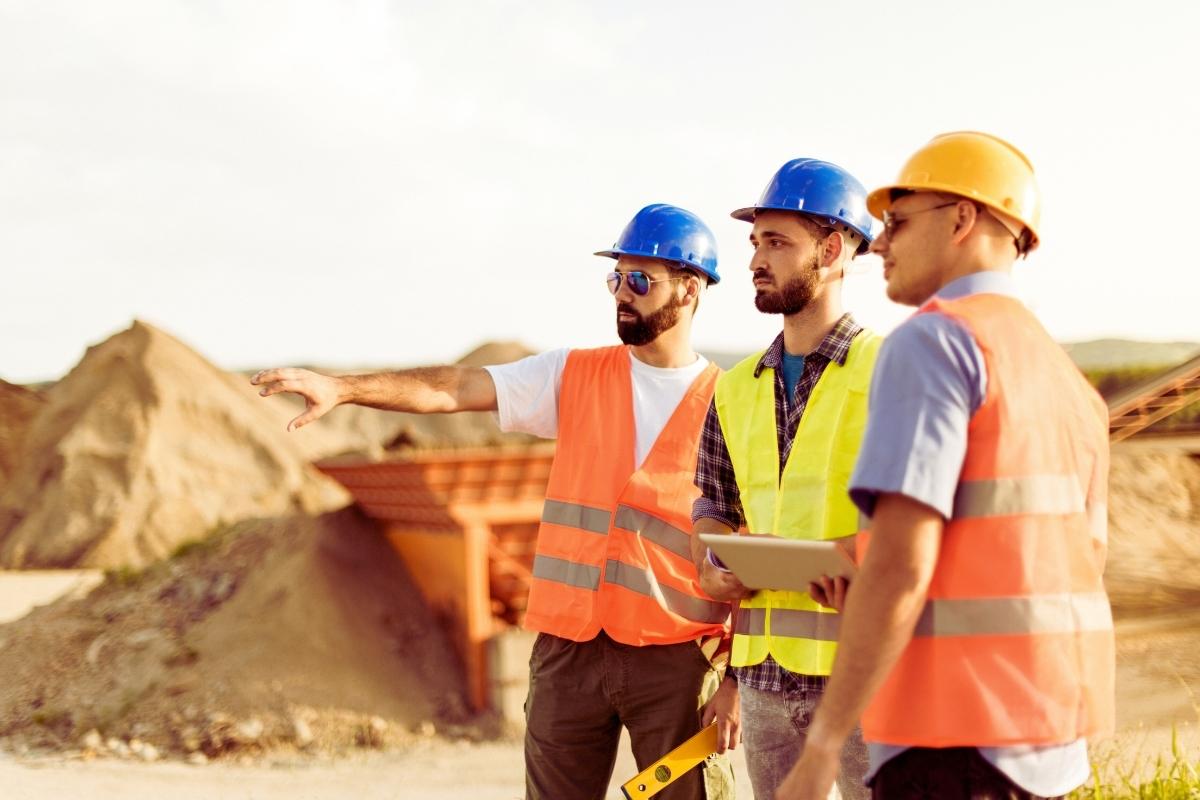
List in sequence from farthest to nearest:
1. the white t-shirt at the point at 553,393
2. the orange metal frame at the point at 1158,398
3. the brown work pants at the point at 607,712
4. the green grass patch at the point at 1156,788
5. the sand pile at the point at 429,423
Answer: the sand pile at the point at 429,423
the orange metal frame at the point at 1158,398
the green grass patch at the point at 1156,788
the white t-shirt at the point at 553,393
the brown work pants at the point at 607,712

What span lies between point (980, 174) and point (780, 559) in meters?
0.86

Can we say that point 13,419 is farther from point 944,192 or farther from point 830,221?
point 944,192

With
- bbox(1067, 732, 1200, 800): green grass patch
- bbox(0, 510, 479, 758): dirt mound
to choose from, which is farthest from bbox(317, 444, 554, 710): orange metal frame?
bbox(1067, 732, 1200, 800): green grass patch

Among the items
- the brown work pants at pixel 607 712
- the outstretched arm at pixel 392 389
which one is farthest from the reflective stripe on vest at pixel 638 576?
the outstretched arm at pixel 392 389

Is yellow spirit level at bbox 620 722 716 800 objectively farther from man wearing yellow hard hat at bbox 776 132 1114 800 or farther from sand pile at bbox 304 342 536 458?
sand pile at bbox 304 342 536 458

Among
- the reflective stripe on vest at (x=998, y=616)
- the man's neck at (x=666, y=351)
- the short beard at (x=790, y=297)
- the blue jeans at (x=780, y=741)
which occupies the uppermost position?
the short beard at (x=790, y=297)

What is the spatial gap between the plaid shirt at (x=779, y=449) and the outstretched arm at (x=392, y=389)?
2.75 feet

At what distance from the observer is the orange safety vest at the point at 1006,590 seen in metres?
1.91

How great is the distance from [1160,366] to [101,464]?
1806 centimetres

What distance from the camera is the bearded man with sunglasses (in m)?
3.60

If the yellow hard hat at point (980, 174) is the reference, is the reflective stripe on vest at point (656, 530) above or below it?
below

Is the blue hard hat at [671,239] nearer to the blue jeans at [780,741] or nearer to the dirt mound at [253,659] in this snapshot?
the blue jeans at [780,741]

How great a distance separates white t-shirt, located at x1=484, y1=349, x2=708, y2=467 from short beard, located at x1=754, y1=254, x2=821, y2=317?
824mm

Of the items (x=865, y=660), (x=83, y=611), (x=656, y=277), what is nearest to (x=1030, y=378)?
(x=865, y=660)
